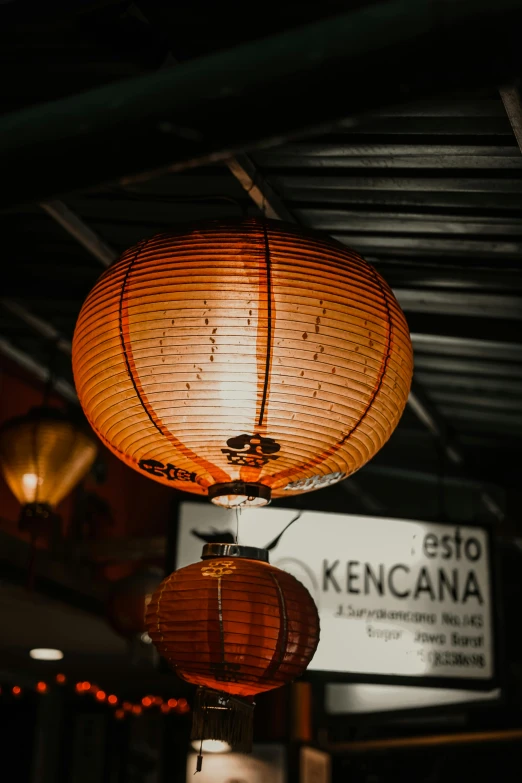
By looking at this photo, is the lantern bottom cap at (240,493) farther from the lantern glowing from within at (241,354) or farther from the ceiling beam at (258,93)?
the ceiling beam at (258,93)

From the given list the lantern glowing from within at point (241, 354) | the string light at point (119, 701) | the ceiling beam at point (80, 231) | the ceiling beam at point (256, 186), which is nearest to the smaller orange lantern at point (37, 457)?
the ceiling beam at point (80, 231)

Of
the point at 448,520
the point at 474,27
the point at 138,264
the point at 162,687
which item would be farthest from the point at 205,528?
the point at 162,687

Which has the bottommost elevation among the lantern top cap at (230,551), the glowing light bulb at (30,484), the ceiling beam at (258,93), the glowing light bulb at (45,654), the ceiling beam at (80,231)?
the lantern top cap at (230,551)

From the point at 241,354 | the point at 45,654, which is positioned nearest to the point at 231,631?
the point at 241,354

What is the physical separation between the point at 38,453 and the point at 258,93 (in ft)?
13.9

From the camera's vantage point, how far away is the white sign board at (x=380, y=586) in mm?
4516

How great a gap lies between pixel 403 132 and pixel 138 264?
1.34m

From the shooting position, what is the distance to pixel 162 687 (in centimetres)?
1113

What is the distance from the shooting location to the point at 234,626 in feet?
8.79

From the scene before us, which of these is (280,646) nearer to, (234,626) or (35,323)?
(234,626)

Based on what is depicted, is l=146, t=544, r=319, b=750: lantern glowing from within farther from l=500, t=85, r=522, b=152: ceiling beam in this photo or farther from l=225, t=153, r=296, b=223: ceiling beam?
l=500, t=85, r=522, b=152: ceiling beam

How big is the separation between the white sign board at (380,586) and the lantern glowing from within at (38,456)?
43.2 inches

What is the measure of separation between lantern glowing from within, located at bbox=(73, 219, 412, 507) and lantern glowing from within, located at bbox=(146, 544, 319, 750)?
243mm

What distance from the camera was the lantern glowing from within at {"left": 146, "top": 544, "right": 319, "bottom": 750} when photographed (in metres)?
2.68
